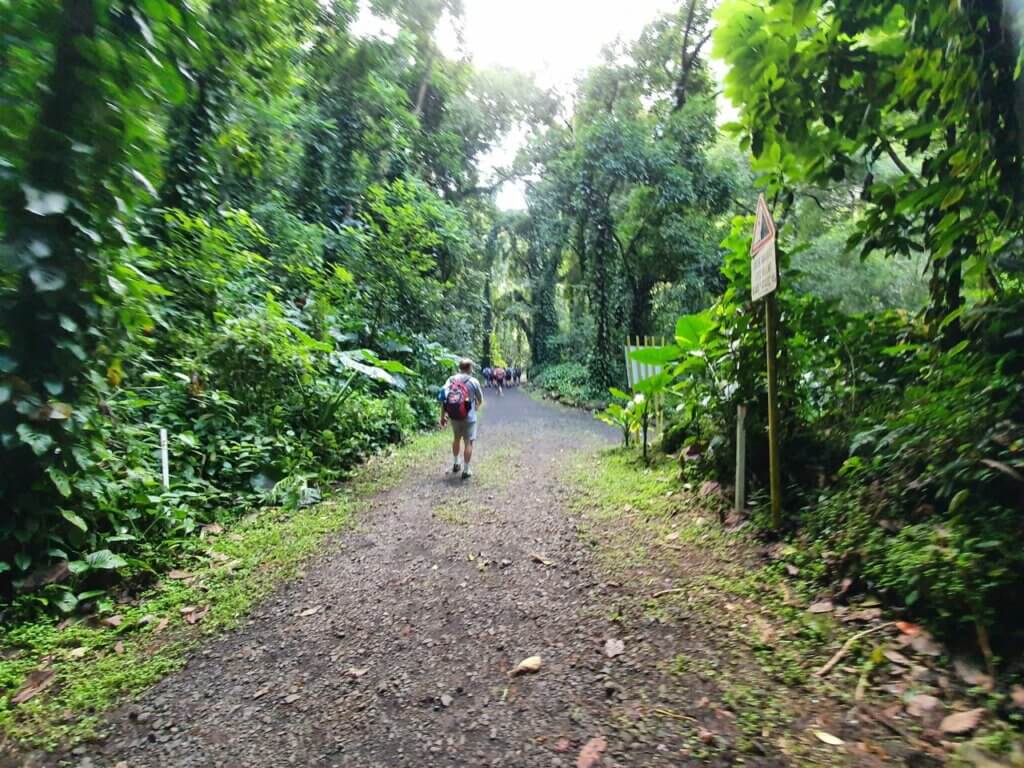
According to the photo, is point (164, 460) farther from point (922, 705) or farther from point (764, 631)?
point (922, 705)

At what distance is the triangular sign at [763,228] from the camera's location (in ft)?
12.5

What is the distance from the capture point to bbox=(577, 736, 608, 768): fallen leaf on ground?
2.10 m

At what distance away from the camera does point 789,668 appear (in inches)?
102

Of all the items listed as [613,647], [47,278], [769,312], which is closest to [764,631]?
[613,647]

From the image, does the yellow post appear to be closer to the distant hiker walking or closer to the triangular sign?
the triangular sign

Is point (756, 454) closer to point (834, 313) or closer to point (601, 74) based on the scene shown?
point (834, 313)

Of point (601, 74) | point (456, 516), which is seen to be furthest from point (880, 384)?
point (601, 74)

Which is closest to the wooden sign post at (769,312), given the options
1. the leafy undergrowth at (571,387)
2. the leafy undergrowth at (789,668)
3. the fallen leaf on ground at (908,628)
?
the leafy undergrowth at (789,668)

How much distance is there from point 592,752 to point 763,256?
10.9 ft

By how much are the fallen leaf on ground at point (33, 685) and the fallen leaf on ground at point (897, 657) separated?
4.19 metres

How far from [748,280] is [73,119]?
5.12 meters

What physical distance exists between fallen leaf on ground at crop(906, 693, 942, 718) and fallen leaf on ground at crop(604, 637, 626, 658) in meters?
1.26

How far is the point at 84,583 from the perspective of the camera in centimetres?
359

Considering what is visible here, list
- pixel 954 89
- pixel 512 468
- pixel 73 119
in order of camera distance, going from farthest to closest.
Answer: pixel 512 468 < pixel 73 119 < pixel 954 89
